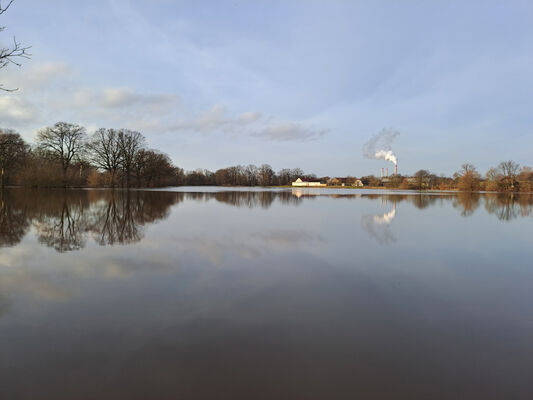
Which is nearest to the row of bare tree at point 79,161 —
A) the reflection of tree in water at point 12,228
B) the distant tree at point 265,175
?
the reflection of tree in water at point 12,228

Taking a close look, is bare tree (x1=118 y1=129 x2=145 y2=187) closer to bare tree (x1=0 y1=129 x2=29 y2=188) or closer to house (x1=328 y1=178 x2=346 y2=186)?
bare tree (x1=0 y1=129 x2=29 y2=188)

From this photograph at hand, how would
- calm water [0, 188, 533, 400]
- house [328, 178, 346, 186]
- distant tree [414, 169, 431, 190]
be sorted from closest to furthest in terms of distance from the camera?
calm water [0, 188, 533, 400], distant tree [414, 169, 431, 190], house [328, 178, 346, 186]


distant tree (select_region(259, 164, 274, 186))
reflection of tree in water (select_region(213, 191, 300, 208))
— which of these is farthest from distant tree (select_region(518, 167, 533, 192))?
distant tree (select_region(259, 164, 274, 186))

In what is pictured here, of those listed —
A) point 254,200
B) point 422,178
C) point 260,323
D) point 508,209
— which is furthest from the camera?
point 422,178

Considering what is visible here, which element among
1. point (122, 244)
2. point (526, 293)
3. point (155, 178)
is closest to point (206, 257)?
point (122, 244)

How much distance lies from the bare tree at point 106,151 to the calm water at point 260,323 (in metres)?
48.7

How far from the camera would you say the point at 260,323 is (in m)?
3.50

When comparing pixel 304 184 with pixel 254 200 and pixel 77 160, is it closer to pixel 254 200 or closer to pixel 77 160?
pixel 77 160

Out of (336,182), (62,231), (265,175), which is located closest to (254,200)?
(62,231)

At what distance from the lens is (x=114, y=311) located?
376cm

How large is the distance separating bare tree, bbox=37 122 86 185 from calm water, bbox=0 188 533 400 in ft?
163

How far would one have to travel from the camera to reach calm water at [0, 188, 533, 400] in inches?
96.6

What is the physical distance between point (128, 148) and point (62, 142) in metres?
10.1

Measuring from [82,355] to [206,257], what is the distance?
12.6 ft
